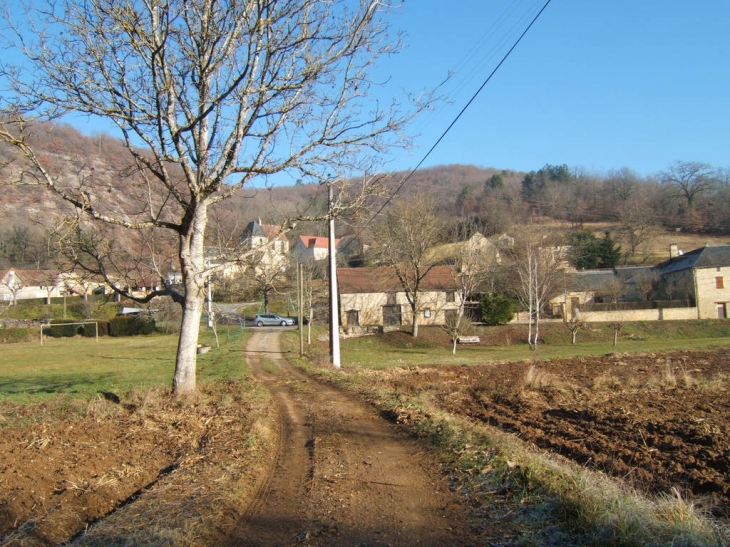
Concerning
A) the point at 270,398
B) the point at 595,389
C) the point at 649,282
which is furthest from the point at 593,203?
the point at 270,398

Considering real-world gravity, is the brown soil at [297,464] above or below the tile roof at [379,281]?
below

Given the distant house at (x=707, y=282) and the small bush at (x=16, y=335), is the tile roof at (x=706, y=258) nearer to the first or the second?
the distant house at (x=707, y=282)

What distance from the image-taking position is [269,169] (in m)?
10.9

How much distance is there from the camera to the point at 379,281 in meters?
52.0

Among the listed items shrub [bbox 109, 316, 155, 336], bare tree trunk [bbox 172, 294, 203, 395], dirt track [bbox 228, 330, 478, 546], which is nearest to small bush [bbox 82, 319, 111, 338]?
shrub [bbox 109, 316, 155, 336]

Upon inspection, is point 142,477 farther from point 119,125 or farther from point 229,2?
point 229,2

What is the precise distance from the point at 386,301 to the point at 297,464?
156 feet

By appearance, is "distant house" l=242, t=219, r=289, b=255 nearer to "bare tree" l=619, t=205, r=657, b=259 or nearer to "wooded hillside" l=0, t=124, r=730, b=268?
"wooded hillside" l=0, t=124, r=730, b=268

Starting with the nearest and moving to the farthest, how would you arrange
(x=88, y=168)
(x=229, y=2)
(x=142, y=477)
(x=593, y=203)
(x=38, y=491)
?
(x=38, y=491), (x=142, y=477), (x=229, y=2), (x=88, y=168), (x=593, y=203)

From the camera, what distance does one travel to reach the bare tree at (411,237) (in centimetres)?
4341

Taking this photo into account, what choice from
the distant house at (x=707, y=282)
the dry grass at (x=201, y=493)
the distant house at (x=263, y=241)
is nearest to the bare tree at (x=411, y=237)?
the distant house at (x=263, y=241)

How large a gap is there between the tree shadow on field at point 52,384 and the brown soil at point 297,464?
6.53 meters

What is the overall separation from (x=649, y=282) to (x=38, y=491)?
218 feet

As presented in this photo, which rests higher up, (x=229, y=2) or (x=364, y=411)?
(x=229, y=2)
